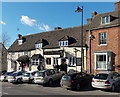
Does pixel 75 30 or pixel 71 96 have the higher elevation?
pixel 75 30

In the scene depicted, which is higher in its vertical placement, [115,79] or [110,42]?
[110,42]

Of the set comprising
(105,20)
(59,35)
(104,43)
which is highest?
(105,20)

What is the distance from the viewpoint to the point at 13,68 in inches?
1448

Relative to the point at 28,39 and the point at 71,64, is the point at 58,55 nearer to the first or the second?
the point at 71,64

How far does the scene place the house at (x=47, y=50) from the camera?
26609mm

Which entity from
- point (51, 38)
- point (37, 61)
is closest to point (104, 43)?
point (51, 38)

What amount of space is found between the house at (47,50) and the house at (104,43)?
5.61 feet

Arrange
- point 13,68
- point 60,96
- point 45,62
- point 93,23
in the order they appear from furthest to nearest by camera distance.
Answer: point 13,68 < point 45,62 < point 93,23 < point 60,96

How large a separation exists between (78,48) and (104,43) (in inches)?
157

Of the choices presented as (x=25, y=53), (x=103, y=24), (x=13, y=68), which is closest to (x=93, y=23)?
(x=103, y=24)

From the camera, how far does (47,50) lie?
29984 millimetres

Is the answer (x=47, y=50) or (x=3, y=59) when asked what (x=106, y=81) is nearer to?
(x=47, y=50)

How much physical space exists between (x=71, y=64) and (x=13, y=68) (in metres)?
15.5

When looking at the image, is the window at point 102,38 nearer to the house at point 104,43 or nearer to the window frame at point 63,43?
the house at point 104,43
